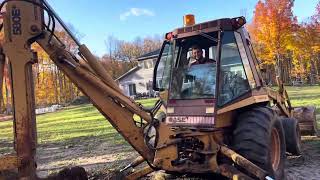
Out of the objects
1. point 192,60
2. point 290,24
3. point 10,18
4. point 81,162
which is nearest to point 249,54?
point 192,60

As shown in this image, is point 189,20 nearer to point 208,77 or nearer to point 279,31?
point 208,77

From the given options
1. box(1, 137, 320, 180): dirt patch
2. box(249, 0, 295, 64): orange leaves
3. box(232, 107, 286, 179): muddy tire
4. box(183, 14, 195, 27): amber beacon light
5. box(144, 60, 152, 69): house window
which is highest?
box(249, 0, 295, 64): orange leaves

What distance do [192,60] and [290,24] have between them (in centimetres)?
3414

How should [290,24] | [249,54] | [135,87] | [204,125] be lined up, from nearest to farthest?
1. [204,125]
2. [249,54]
3. [290,24]
4. [135,87]

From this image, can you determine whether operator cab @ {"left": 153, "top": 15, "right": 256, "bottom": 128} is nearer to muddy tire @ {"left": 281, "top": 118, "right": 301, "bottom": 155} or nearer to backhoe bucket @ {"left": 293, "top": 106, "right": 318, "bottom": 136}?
muddy tire @ {"left": 281, "top": 118, "right": 301, "bottom": 155}

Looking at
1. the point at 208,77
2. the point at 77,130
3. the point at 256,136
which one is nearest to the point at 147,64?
the point at 77,130

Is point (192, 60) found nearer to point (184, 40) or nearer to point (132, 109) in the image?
point (184, 40)

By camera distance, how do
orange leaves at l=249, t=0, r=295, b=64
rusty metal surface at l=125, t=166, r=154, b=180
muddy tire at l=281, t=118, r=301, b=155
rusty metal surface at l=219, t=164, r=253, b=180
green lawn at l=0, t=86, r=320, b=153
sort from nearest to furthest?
rusty metal surface at l=219, t=164, r=253, b=180
rusty metal surface at l=125, t=166, r=154, b=180
muddy tire at l=281, t=118, r=301, b=155
green lawn at l=0, t=86, r=320, b=153
orange leaves at l=249, t=0, r=295, b=64

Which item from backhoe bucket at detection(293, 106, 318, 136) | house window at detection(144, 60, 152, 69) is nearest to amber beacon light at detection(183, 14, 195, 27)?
backhoe bucket at detection(293, 106, 318, 136)

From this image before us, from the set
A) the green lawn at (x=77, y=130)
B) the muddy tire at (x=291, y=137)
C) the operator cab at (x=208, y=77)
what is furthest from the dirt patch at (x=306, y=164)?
the green lawn at (x=77, y=130)

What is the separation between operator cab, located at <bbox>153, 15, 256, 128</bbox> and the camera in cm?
628

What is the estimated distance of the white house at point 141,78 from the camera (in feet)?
192

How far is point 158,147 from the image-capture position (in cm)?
588

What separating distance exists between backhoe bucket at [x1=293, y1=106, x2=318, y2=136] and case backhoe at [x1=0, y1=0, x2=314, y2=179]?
376 cm
